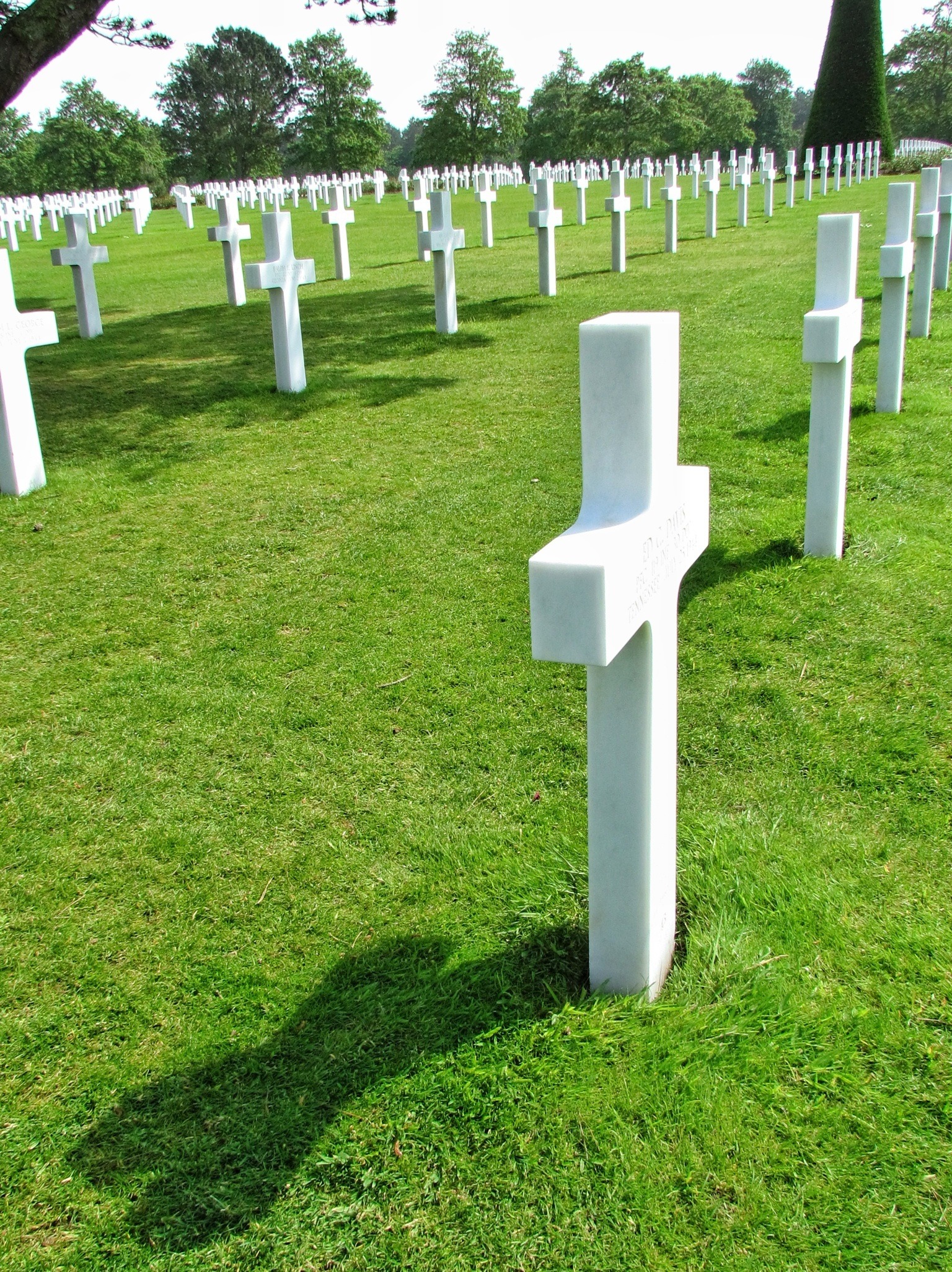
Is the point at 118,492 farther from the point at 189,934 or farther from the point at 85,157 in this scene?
the point at 85,157

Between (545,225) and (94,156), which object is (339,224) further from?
(94,156)

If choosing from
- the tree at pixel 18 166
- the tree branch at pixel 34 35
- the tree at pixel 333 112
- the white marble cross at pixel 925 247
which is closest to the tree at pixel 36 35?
the tree branch at pixel 34 35

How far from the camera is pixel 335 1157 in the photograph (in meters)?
2.12

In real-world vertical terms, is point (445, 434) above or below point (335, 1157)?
Answer: above

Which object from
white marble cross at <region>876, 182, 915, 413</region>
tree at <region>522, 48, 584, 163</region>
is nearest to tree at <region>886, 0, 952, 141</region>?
tree at <region>522, 48, 584, 163</region>

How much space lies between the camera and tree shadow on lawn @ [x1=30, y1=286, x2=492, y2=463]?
24.7 feet

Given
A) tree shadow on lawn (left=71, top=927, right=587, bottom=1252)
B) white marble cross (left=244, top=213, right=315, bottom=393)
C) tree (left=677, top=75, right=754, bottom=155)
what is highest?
tree (left=677, top=75, right=754, bottom=155)

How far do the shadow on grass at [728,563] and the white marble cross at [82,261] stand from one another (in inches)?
313

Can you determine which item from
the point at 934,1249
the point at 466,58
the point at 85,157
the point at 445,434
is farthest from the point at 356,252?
the point at 466,58

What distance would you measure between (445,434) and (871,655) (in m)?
3.78

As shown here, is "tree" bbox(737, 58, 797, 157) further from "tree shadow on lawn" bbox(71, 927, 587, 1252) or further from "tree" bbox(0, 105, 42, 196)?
"tree shadow on lawn" bbox(71, 927, 587, 1252)

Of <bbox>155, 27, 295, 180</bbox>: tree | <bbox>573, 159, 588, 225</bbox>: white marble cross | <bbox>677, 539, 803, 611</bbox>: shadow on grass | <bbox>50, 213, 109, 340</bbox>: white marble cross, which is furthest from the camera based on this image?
<bbox>155, 27, 295, 180</bbox>: tree

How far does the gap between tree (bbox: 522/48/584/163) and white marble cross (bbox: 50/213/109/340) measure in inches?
2117

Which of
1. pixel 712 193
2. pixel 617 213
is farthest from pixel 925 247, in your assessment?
pixel 712 193
